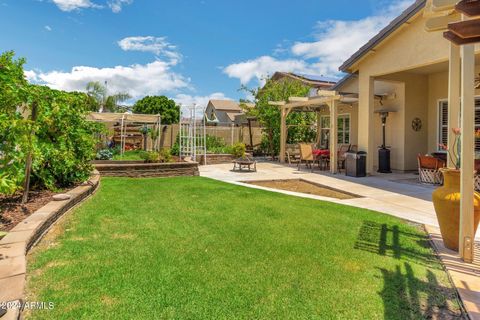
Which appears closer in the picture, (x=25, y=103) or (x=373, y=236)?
(x=373, y=236)

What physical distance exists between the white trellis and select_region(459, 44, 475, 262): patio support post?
11.3m

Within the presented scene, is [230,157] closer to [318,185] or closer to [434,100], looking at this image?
[318,185]

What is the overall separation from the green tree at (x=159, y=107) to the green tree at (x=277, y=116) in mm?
29464

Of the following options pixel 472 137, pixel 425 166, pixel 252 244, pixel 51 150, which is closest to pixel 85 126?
pixel 51 150

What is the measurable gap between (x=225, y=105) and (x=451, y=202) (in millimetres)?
50830

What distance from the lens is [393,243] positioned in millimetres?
4262

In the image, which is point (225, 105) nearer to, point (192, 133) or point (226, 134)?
point (226, 134)

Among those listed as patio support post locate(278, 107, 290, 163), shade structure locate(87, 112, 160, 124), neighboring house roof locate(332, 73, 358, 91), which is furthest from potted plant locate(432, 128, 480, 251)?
shade structure locate(87, 112, 160, 124)

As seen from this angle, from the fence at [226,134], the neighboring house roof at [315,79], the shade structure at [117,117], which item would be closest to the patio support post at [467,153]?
the shade structure at [117,117]

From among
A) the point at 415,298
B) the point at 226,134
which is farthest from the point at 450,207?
the point at 226,134

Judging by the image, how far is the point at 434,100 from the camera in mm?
12141

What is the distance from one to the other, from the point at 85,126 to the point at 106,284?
17.7 ft

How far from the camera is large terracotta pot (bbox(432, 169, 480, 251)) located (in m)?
4.02

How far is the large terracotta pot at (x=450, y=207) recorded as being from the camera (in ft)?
13.2
